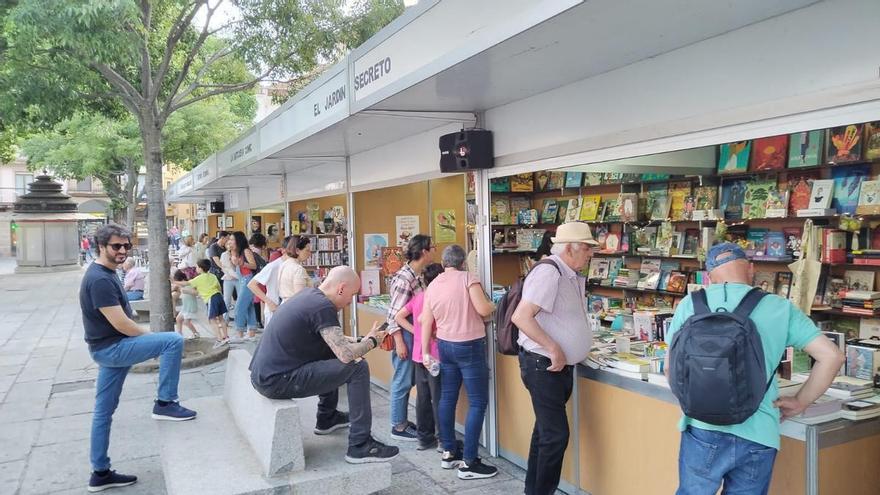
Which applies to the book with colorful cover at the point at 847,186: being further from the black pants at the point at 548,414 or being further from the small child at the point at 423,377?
the small child at the point at 423,377

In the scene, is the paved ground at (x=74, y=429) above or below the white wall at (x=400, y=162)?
below

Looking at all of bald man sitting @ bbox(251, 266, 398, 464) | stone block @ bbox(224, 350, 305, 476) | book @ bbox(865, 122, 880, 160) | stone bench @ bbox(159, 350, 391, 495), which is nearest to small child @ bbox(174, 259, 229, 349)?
stone bench @ bbox(159, 350, 391, 495)

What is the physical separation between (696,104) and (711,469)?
1.83 metres

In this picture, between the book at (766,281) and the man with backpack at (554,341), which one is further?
the book at (766,281)

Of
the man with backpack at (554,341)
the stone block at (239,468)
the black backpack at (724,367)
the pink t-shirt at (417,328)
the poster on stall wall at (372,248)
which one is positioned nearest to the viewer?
the black backpack at (724,367)

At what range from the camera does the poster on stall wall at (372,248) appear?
805 centimetres

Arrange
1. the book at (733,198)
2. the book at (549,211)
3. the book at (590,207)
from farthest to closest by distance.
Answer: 1. the book at (549,211)
2. the book at (590,207)
3. the book at (733,198)

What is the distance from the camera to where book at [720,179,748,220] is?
5480mm

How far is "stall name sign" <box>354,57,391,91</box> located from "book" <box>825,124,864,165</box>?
285 centimetres

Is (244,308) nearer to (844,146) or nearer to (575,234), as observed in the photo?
(575,234)

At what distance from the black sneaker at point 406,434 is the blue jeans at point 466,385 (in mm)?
625

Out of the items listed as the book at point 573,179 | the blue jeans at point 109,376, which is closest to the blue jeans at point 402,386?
the blue jeans at point 109,376

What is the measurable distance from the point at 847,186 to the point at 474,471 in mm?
3398

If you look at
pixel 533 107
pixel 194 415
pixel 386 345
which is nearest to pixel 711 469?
pixel 533 107
